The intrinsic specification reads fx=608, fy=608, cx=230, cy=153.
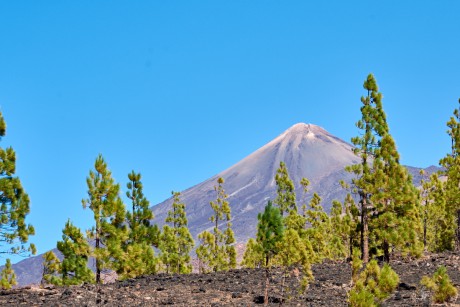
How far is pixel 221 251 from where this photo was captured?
48000 millimetres

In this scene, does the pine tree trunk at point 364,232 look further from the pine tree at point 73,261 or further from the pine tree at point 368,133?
the pine tree at point 73,261

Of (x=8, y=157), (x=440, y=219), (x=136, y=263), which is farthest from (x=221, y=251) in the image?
(x=8, y=157)

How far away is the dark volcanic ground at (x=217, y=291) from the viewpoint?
19500 mm

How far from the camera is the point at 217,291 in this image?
22.5 metres

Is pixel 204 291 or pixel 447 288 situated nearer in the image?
pixel 447 288

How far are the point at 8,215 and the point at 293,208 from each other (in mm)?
30883

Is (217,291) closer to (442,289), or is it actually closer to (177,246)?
(442,289)

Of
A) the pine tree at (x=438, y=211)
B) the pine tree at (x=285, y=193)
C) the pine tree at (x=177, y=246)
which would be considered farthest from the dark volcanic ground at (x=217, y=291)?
the pine tree at (x=285, y=193)

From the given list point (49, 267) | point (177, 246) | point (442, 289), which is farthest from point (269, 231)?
point (177, 246)

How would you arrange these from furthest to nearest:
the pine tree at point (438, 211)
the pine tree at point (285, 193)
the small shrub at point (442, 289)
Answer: the pine tree at point (285, 193), the pine tree at point (438, 211), the small shrub at point (442, 289)

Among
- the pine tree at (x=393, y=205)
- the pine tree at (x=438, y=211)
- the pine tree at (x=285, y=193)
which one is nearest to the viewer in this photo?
the pine tree at (x=393, y=205)

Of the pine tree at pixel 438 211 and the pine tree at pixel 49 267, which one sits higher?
the pine tree at pixel 438 211

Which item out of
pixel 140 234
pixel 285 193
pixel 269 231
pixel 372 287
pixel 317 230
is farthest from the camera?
pixel 285 193

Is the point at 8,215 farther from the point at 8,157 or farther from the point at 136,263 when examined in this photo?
the point at 136,263
